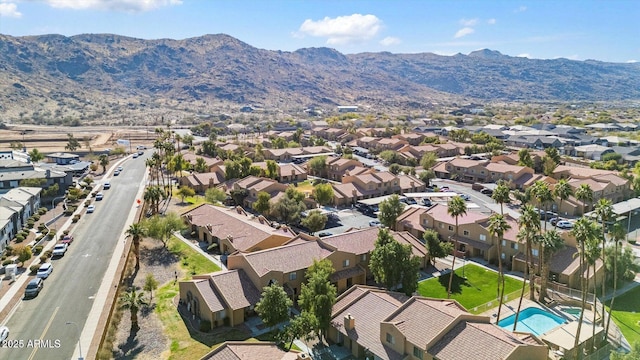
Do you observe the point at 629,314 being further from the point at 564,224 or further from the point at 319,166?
the point at 319,166

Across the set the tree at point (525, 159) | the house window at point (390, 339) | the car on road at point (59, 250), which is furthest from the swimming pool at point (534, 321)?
the tree at point (525, 159)

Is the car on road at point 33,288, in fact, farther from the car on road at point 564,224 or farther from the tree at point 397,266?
the car on road at point 564,224

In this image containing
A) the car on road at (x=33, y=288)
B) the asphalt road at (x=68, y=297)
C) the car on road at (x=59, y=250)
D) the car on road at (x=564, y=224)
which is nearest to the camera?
the asphalt road at (x=68, y=297)

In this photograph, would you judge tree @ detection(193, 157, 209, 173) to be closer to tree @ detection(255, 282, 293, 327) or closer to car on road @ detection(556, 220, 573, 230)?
tree @ detection(255, 282, 293, 327)

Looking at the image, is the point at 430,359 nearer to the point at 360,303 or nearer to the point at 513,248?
the point at 360,303

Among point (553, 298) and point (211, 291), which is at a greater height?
point (211, 291)

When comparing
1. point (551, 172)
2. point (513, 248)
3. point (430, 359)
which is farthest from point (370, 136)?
point (430, 359)

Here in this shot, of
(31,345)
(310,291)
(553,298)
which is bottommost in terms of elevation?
(553,298)
